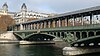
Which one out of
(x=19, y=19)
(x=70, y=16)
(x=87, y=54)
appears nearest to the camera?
(x=87, y=54)

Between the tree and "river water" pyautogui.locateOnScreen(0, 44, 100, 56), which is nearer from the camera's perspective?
"river water" pyautogui.locateOnScreen(0, 44, 100, 56)

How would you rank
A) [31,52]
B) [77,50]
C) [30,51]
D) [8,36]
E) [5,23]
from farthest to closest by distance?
[5,23], [8,36], [30,51], [31,52], [77,50]

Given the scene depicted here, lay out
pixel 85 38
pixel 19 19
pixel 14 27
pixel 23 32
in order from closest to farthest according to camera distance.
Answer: pixel 85 38 → pixel 23 32 → pixel 14 27 → pixel 19 19

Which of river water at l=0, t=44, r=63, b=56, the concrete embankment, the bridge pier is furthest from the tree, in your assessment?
the bridge pier

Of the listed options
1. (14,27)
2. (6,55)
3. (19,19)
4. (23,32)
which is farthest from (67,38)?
(19,19)

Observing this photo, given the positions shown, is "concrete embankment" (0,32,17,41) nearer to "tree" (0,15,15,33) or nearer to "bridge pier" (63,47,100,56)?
A: "tree" (0,15,15,33)

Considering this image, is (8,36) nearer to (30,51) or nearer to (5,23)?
(5,23)

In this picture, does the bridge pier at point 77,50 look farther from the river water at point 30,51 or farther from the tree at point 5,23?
the tree at point 5,23

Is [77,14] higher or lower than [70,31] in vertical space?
higher

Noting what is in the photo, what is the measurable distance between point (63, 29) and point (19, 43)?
141 feet

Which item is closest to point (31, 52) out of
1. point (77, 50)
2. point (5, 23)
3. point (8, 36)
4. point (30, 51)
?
point (30, 51)

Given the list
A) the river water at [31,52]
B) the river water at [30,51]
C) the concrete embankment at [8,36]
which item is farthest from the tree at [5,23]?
the river water at [30,51]

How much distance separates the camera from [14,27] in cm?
13262

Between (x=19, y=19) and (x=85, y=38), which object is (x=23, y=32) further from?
(x=19, y=19)
